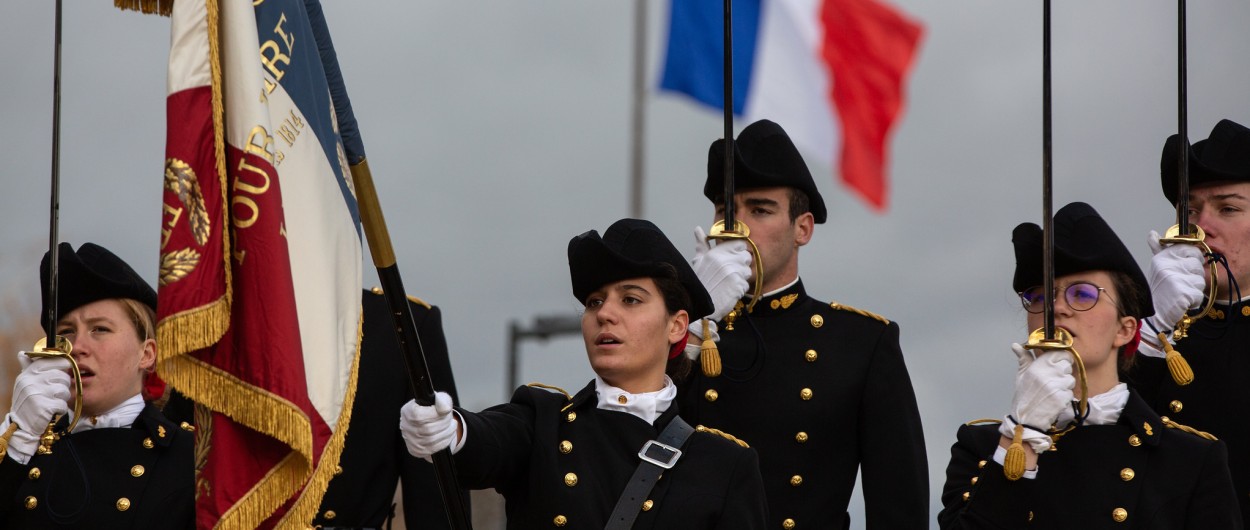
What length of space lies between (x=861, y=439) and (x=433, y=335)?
1.99m

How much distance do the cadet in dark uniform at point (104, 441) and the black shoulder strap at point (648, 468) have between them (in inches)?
75.1

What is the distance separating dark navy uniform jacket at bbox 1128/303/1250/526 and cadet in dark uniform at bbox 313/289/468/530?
3062mm

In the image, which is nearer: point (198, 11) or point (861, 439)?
point (198, 11)

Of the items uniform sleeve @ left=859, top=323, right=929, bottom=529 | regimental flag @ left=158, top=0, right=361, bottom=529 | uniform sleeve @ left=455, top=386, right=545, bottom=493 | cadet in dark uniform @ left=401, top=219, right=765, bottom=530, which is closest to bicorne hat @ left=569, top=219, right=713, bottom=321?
cadet in dark uniform @ left=401, top=219, right=765, bottom=530

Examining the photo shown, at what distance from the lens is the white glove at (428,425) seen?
6203 mm

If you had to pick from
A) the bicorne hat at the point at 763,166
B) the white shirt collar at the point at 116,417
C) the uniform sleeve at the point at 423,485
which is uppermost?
the bicorne hat at the point at 763,166

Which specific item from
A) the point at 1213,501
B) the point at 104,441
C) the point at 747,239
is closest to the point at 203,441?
the point at 104,441

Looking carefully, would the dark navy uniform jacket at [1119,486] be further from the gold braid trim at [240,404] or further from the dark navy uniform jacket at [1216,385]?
the gold braid trim at [240,404]

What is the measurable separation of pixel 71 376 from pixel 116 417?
0.49 meters

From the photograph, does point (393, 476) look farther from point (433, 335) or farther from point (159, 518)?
point (159, 518)

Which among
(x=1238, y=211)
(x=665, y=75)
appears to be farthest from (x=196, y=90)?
(x=665, y=75)

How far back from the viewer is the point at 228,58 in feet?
19.9

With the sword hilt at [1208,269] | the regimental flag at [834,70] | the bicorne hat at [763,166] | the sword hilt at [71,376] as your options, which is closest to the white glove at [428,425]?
the sword hilt at [71,376]

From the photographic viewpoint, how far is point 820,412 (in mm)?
8156
